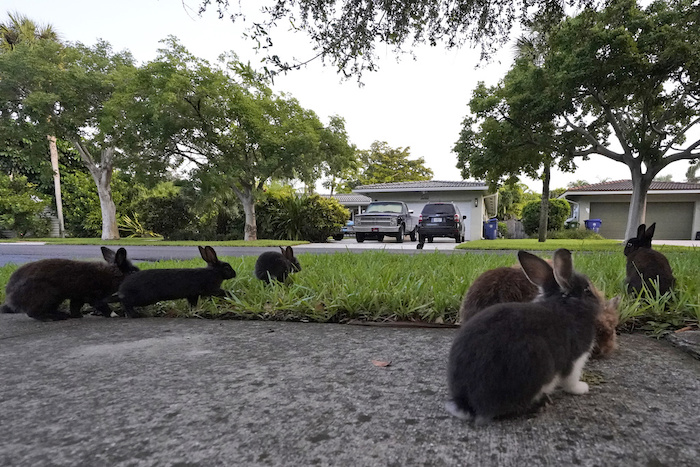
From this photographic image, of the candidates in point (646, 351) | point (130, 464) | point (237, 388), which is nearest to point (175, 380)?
point (237, 388)

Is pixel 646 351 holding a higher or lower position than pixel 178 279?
lower

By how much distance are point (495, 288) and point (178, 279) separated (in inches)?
86.2

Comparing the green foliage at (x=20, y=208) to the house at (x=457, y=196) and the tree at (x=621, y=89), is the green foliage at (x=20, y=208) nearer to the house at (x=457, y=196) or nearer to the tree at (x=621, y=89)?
the house at (x=457, y=196)

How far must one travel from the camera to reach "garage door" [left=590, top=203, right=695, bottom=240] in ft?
84.2

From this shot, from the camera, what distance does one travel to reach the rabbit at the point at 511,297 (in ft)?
5.49

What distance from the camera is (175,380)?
5.12 feet

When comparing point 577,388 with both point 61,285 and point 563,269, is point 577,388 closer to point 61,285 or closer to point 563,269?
point 563,269

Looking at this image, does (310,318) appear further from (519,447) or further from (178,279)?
(519,447)

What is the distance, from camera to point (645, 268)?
2750 millimetres

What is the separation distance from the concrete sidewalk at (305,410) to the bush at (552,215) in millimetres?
25953

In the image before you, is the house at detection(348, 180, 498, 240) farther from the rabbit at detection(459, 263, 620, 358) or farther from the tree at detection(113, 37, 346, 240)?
the rabbit at detection(459, 263, 620, 358)

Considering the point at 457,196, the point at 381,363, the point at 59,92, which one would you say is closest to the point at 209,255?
the point at 381,363

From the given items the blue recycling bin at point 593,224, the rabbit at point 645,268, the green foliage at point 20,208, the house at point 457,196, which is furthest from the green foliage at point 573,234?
the green foliage at point 20,208

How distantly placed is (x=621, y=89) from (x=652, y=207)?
19.6 m
